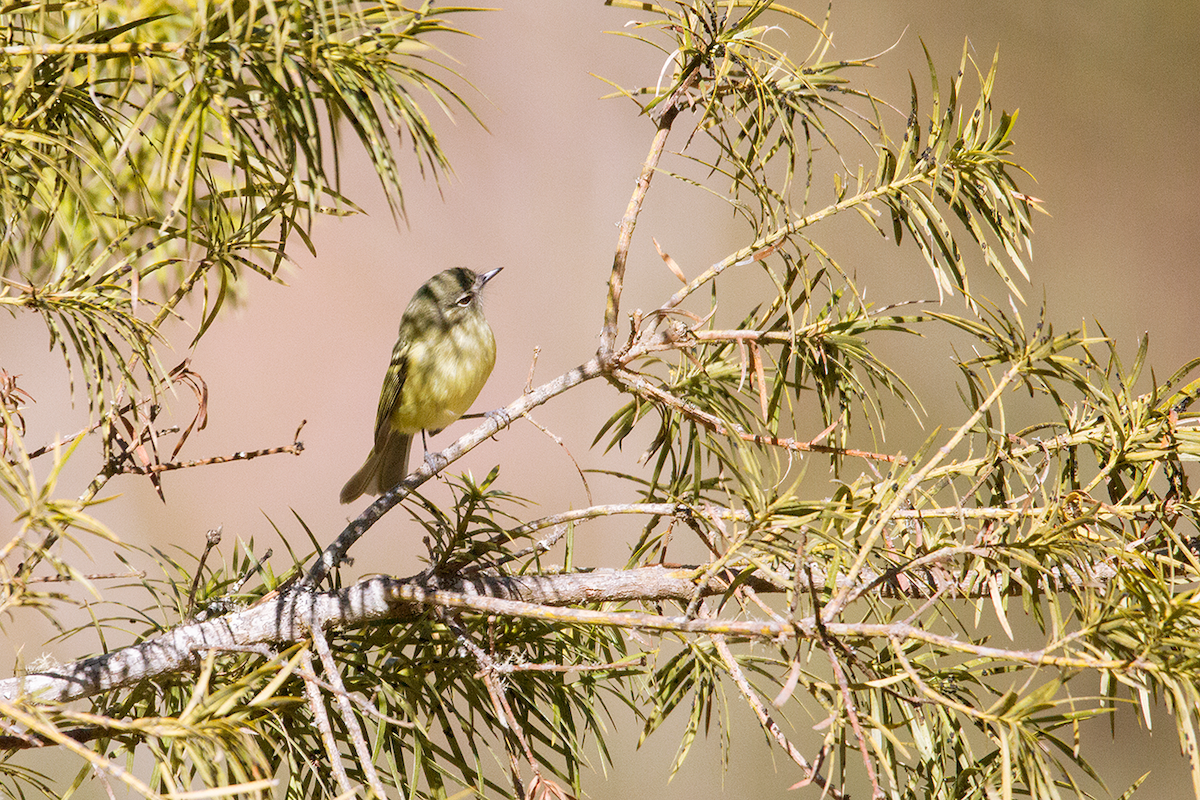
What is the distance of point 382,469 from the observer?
87.5 inches

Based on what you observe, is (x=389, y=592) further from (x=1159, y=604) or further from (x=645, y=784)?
(x=645, y=784)

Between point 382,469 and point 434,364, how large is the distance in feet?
0.99

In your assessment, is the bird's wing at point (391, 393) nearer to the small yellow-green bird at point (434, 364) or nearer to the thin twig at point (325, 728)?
the small yellow-green bird at point (434, 364)

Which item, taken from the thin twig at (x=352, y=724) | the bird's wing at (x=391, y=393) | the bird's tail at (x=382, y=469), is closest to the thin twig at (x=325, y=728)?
the thin twig at (x=352, y=724)

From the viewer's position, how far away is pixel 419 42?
29.2 inches

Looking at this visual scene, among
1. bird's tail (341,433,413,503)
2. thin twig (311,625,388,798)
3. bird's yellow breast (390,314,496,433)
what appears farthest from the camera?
bird's yellow breast (390,314,496,433)

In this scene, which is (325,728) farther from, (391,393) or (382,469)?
(382,469)

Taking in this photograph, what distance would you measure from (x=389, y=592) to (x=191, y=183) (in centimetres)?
36

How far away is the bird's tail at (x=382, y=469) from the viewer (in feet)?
6.42

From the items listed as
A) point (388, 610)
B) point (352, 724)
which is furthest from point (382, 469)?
point (352, 724)

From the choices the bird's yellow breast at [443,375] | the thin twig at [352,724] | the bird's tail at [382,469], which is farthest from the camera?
the bird's yellow breast at [443,375]

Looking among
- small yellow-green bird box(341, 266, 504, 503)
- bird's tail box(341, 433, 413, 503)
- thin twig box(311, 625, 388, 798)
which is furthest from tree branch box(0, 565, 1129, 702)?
small yellow-green bird box(341, 266, 504, 503)

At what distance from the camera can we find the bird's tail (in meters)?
1.96

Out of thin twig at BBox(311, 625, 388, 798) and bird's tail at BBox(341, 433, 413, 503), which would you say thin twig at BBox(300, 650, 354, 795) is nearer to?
thin twig at BBox(311, 625, 388, 798)
